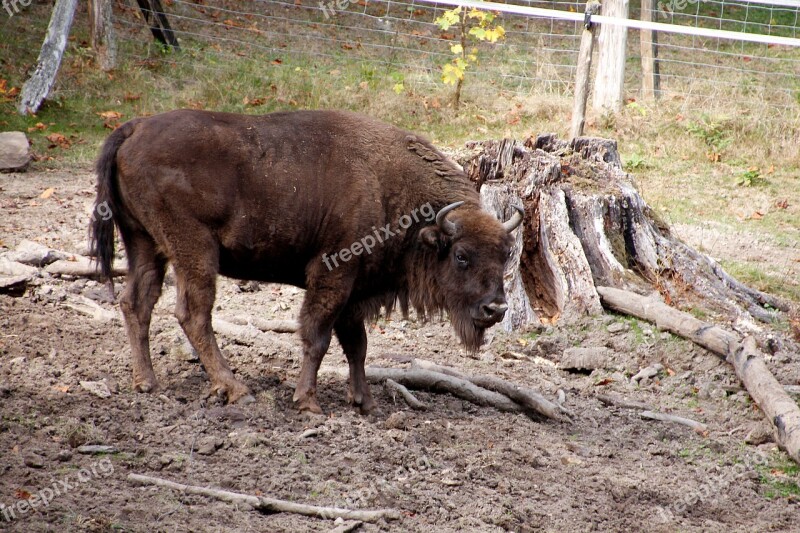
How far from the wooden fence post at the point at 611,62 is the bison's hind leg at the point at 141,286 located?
858 centimetres

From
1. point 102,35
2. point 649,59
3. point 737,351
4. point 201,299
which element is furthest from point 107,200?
point 649,59

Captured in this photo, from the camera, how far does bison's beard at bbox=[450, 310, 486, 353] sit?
6035 millimetres

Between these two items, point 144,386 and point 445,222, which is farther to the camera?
point 445,222

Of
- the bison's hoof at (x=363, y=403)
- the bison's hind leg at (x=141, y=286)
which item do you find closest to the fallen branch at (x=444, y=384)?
the bison's hoof at (x=363, y=403)

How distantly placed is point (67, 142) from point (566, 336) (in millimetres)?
7529

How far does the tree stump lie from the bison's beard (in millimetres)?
1379

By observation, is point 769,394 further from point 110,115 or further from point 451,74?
point 110,115

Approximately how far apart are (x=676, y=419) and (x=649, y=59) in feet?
28.8

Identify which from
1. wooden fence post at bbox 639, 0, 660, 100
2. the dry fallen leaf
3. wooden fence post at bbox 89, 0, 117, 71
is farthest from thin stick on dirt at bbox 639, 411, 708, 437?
wooden fence post at bbox 89, 0, 117, 71

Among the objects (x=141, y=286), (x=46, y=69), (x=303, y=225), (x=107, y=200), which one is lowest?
(x=141, y=286)

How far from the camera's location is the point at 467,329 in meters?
6.06

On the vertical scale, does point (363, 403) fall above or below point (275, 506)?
below
